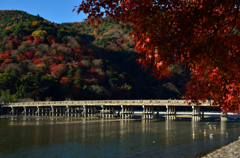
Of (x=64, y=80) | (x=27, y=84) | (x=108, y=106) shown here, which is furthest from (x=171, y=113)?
(x=27, y=84)

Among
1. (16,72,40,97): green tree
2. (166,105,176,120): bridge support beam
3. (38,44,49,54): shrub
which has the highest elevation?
(38,44,49,54): shrub

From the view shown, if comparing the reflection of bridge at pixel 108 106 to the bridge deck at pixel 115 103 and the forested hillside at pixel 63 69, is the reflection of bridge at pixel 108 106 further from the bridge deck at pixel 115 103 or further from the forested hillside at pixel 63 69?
the forested hillside at pixel 63 69

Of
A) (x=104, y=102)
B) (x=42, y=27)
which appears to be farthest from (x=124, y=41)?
(x=104, y=102)

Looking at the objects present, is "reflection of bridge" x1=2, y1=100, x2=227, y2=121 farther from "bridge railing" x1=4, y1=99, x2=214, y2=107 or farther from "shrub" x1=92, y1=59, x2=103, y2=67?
"shrub" x1=92, y1=59, x2=103, y2=67

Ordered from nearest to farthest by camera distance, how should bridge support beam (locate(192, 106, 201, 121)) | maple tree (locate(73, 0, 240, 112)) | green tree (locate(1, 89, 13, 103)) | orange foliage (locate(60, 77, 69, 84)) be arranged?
maple tree (locate(73, 0, 240, 112))
bridge support beam (locate(192, 106, 201, 121))
green tree (locate(1, 89, 13, 103))
orange foliage (locate(60, 77, 69, 84))

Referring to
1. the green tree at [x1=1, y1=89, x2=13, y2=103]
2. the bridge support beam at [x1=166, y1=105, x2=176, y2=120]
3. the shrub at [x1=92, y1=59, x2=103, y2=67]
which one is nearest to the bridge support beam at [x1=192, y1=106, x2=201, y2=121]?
the bridge support beam at [x1=166, y1=105, x2=176, y2=120]

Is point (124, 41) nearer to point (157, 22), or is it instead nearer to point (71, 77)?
point (71, 77)

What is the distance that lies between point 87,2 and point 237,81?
5.07 metres

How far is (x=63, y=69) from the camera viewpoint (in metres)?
84.8

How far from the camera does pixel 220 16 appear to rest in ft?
23.8

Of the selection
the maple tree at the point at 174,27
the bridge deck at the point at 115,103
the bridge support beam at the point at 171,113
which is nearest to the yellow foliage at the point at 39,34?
the bridge deck at the point at 115,103

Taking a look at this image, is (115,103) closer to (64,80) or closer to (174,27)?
(64,80)

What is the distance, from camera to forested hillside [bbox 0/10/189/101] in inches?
3041

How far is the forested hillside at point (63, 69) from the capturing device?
3041 inches
